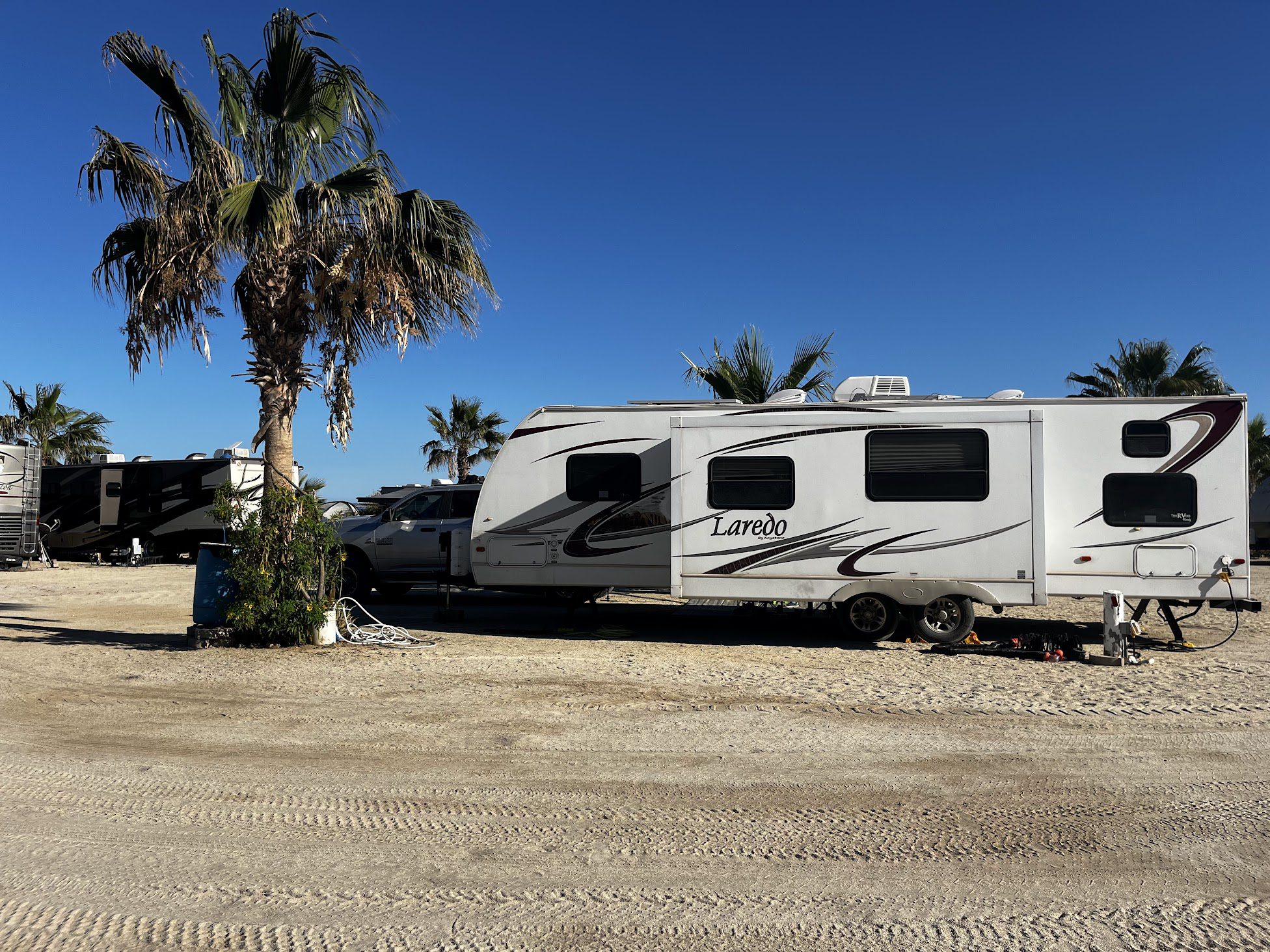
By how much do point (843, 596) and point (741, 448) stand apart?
2.06 m

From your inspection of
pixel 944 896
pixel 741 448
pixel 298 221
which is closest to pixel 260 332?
pixel 298 221

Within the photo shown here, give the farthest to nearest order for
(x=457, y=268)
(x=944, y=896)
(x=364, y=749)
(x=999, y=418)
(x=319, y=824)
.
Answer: (x=457, y=268) → (x=999, y=418) → (x=364, y=749) → (x=319, y=824) → (x=944, y=896)

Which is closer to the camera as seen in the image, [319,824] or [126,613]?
[319,824]

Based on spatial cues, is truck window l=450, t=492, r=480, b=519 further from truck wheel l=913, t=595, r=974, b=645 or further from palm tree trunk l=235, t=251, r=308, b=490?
truck wheel l=913, t=595, r=974, b=645

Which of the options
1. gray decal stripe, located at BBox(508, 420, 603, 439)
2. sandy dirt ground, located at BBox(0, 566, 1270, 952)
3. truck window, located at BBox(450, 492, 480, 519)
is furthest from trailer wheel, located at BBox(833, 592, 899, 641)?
truck window, located at BBox(450, 492, 480, 519)

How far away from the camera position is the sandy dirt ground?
3.57m

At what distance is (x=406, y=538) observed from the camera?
1405cm

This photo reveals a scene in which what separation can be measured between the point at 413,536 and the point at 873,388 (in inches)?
289

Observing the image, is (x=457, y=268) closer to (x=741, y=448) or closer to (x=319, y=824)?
(x=741, y=448)

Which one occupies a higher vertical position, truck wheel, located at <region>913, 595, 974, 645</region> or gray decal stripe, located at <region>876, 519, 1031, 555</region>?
gray decal stripe, located at <region>876, 519, 1031, 555</region>

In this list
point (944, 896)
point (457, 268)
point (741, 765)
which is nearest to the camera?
point (944, 896)

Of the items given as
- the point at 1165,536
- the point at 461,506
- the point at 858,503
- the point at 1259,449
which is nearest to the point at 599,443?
the point at 858,503

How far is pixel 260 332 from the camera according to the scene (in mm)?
10258

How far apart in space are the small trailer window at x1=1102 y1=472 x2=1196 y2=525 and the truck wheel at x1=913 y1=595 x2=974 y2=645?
1836 millimetres
